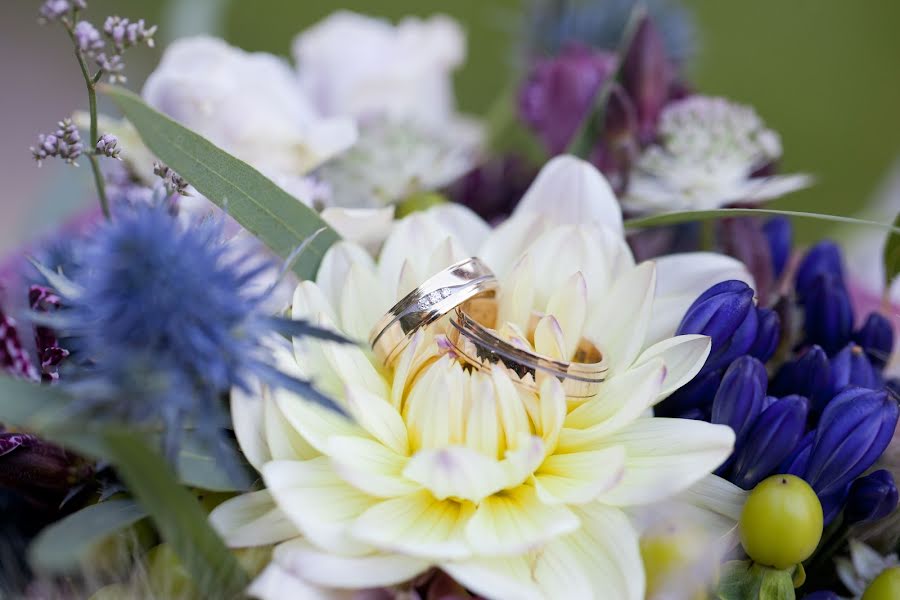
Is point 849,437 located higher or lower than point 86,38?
lower

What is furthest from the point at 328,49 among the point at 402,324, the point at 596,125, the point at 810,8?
the point at 810,8

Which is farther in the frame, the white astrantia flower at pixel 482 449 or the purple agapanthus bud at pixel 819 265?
the purple agapanthus bud at pixel 819 265

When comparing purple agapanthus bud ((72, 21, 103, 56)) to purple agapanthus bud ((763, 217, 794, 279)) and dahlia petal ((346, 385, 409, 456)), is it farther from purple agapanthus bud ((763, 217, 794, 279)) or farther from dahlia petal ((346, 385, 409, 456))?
purple agapanthus bud ((763, 217, 794, 279))

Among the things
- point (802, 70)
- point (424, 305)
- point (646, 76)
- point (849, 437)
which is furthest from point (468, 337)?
point (802, 70)

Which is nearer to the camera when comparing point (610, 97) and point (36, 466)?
point (36, 466)

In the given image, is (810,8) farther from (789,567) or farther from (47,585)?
(47,585)

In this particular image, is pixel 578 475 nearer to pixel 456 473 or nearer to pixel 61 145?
pixel 456 473

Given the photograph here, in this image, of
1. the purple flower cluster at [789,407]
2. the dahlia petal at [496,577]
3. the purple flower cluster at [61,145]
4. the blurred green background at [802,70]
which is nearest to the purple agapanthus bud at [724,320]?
the purple flower cluster at [789,407]

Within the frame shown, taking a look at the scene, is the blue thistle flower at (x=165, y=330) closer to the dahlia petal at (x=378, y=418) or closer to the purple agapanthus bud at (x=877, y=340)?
the dahlia petal at (x=378, y=418)
